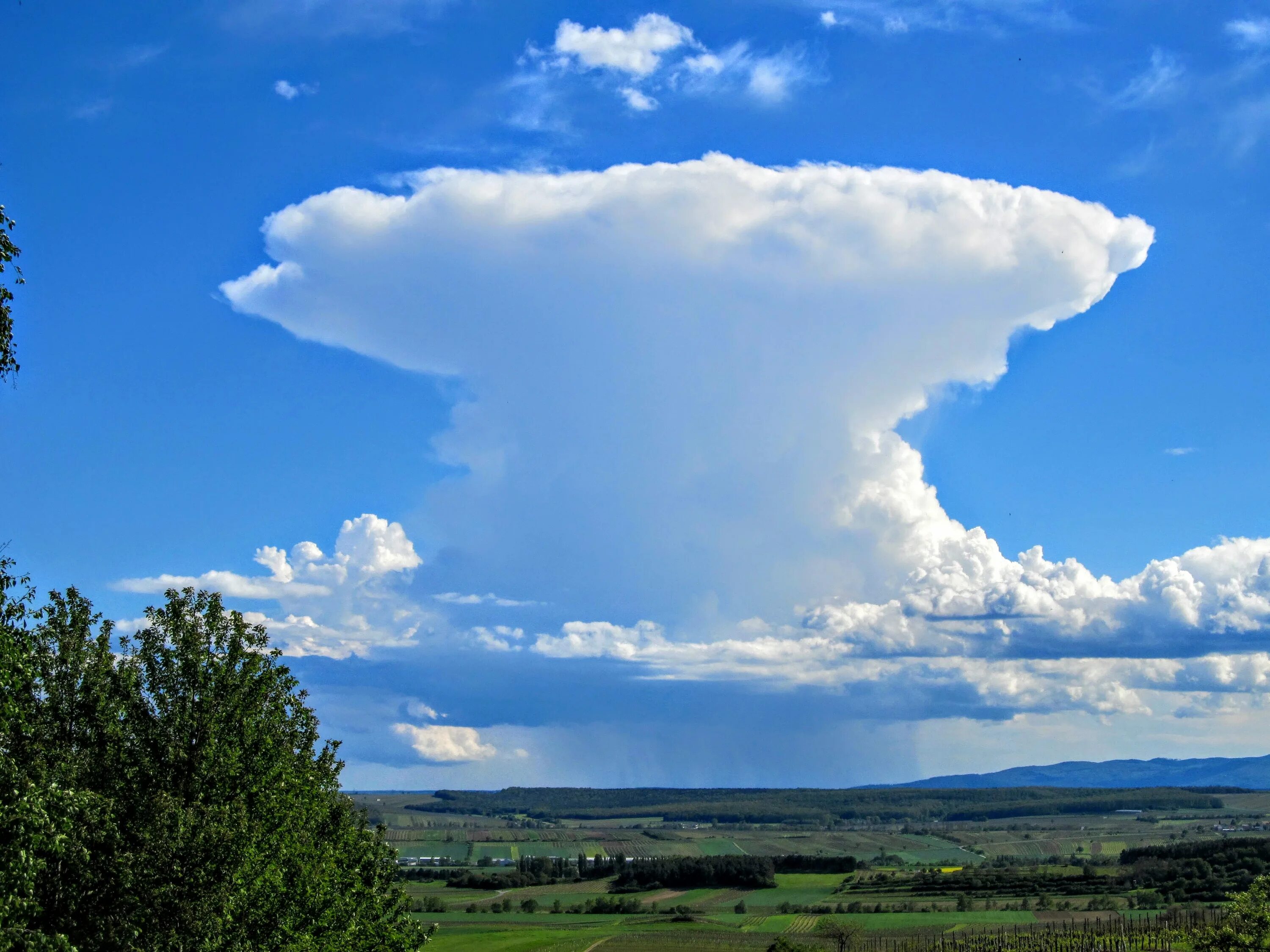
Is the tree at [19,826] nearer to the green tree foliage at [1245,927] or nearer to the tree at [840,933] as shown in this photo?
the green tree foliage at [1245,927]

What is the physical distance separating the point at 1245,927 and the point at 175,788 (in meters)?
52.9

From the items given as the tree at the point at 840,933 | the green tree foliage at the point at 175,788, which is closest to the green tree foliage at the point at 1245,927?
the green tree foliage at the point at 175,788

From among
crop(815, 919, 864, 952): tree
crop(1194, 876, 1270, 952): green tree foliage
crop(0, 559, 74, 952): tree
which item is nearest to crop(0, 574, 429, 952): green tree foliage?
crop(0, 559, 74, 952): tree

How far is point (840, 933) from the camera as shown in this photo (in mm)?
132000

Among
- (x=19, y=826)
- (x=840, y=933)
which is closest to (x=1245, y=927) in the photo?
(x=19, y=826)

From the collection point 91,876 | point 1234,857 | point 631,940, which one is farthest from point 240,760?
point 1234,857

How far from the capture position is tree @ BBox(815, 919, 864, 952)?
423 feet

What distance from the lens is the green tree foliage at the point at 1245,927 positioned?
54.6 meters

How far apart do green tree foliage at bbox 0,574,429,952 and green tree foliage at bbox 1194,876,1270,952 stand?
44.0 meters

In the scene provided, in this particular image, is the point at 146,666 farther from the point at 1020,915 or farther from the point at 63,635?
the point at 1020,915

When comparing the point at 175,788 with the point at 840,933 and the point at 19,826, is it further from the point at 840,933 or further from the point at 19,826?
the point at 840,933

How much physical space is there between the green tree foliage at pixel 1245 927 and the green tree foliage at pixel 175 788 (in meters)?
44.0

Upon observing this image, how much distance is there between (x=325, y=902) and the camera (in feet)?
116

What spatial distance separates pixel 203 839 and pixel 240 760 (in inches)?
139
